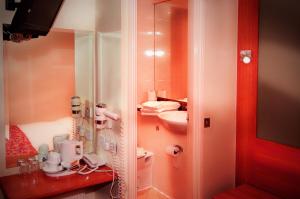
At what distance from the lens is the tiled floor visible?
3.20m

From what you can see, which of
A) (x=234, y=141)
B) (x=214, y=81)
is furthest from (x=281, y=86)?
(x=234, y=141)

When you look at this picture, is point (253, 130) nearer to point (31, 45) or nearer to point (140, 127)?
point (140, 127)

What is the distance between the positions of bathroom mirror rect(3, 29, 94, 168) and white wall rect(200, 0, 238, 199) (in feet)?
3.12

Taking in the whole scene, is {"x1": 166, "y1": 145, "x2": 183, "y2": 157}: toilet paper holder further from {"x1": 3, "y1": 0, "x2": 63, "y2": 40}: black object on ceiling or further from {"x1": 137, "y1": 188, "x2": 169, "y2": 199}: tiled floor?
{"x1": 3, "y1": 0, "x2": 63, "y2": 40}: black object on ceiling

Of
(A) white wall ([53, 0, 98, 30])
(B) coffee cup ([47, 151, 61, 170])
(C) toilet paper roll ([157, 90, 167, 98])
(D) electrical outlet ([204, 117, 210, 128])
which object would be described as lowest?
(B) coffee cup ([47, 151, 61, 170])

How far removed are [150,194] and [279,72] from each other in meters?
2.03

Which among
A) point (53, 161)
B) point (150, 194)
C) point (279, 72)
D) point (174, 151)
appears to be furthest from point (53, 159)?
point (279, 72)

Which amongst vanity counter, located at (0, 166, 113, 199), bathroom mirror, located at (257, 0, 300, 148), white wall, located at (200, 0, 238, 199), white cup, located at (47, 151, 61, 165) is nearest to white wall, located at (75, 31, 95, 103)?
white cup, located at (47, 151, 61, 165)

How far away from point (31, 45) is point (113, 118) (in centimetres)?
85

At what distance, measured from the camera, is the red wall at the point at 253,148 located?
197 cm

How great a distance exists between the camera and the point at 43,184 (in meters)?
1.86

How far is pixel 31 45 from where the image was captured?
215 centimetres

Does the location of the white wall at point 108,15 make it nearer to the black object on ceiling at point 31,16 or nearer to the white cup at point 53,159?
the black object on ceiling at point 31,16

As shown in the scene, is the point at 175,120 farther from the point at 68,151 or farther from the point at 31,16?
the point at 31,16
